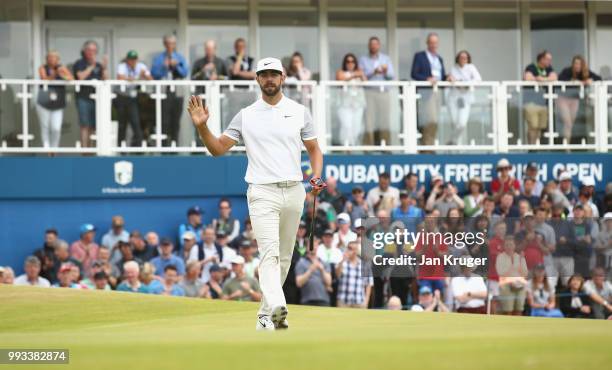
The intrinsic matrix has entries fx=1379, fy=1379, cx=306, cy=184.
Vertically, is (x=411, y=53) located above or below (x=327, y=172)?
above

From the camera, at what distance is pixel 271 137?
36.5 ft

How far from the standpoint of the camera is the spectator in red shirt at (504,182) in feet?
71.1

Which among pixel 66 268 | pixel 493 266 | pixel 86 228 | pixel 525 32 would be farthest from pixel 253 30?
pixel 493 266

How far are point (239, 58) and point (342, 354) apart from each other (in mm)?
14949

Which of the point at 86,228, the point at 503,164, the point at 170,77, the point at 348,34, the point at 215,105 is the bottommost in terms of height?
the point at 86,228

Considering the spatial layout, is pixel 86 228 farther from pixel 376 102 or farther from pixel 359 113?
pixel 376 102

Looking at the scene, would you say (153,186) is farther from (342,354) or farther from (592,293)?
(342,354)

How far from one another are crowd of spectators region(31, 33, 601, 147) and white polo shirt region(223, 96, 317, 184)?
34.0 ft

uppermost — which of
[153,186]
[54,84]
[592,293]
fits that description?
[54,84]

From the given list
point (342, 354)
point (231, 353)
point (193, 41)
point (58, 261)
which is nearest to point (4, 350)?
point (231, 353)

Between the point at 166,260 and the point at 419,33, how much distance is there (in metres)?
9.35

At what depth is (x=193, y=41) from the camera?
25438 mm

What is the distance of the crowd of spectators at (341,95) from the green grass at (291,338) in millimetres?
8150

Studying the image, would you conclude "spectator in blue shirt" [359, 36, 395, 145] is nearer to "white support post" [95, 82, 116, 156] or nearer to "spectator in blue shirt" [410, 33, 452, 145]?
"spectator in blue shirt" [410, 33, 452, 145]
